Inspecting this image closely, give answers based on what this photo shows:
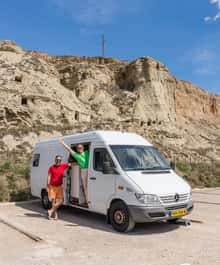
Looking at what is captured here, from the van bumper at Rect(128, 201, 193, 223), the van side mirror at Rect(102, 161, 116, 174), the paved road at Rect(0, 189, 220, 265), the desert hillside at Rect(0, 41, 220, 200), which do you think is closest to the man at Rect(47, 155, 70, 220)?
the paved road at Rect(0, 189, 220, 265)

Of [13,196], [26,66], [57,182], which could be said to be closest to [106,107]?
[26,66]

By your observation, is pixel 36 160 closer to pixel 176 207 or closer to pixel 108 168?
pixel 108 168

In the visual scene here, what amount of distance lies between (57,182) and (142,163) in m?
2.44

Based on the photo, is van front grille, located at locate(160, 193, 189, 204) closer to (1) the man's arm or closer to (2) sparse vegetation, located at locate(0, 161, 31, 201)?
(1) the man's arm

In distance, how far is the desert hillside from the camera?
2850 cm

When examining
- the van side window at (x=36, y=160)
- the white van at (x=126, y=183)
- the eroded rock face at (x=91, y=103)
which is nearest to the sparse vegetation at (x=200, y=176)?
the van side window at (x=36, y=160)

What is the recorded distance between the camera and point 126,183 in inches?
283

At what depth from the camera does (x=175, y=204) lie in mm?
7176

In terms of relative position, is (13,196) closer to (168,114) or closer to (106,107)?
(106,107)

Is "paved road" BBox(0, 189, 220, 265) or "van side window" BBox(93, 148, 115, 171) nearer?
"paved road" BBox(0, 189, 220, 265)

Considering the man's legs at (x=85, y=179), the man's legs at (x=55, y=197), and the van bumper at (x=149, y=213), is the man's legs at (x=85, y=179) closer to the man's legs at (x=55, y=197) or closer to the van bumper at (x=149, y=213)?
the man's legs at (x=55, y=197)

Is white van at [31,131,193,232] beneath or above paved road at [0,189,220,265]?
above

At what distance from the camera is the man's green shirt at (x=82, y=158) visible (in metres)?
8.52

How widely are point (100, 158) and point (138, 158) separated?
0.99 metres
